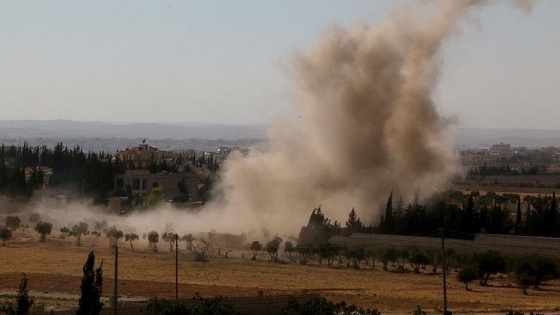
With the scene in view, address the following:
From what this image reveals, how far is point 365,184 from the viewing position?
60000 mm

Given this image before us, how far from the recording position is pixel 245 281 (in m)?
36.1

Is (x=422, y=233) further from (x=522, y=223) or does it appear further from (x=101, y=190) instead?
(x=101, y=190)

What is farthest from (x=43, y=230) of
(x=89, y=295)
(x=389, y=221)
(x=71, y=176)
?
(x=89, y=295)

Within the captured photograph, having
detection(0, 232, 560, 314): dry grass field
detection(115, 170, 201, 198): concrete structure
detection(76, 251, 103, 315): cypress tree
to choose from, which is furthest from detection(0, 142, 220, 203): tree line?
detection(76, 251, 103, 315): cypress tree

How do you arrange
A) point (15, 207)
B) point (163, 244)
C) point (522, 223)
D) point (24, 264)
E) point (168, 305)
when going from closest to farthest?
1. point (168, 305)
2. point (24, 264)
3. point (522, 223)
4. point (163, 244)
5. point (15, 207)

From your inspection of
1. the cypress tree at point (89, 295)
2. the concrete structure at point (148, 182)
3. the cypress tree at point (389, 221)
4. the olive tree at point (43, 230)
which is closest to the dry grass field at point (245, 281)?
the olive tree at point (43, 230)

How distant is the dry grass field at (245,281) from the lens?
3027cm

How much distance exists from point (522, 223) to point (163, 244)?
777 inches

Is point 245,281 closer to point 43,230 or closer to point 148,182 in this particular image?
point 43,230

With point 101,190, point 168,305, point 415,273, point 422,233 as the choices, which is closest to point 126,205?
point 101,190

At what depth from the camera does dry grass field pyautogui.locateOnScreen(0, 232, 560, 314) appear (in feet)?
99.3

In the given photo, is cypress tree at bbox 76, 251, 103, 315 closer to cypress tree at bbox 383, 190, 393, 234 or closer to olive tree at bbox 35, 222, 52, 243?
cypress tree at bbox 383, 190, 393, 234

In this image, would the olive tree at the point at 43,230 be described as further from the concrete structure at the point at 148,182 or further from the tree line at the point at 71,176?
the concrete structure at the point at 148,182

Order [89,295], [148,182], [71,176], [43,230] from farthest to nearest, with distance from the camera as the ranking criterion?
1. [148,182]
2. [71,176]
3. [43,230]
4. [89,295]
